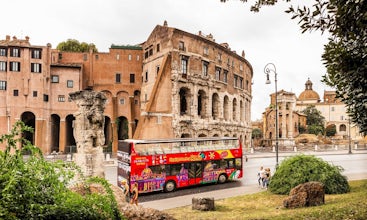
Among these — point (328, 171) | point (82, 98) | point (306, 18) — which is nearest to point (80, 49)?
point (82, 98)

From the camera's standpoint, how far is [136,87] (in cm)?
4344

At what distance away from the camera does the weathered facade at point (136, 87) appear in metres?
34.3

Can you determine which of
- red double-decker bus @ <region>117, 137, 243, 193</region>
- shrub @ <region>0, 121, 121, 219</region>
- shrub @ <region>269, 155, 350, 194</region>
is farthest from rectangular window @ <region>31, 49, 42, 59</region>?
shrub @ <region>0, 121, 121, 219</region>

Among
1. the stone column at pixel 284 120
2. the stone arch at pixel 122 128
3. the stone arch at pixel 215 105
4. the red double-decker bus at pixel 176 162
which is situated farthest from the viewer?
the stone column at pixel 284 120

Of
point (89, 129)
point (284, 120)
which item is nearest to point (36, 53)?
point (89, 129)

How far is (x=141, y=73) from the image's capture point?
43.3 meters

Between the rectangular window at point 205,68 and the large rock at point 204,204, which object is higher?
the rectangular window at point 205,68

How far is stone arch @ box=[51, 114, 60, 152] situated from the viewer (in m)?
42.4

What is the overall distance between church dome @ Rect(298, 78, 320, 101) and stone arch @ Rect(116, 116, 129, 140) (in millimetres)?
71797

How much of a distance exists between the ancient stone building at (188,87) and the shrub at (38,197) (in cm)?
2721

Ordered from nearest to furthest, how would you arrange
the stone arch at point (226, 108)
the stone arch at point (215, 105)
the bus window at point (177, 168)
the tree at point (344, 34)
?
the tree at point (344, 34) → the bus window at point (177, 168) → the stone arch at point (215, 105) → the stone arch at point (226, 108)

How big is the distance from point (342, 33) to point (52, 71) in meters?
41.5

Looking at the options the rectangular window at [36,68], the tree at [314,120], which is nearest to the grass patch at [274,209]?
the rectangular window at [36,68]

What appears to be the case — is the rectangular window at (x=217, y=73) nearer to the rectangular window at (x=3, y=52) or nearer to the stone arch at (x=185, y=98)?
Answer: the stone arch at (x=185, y=98)
